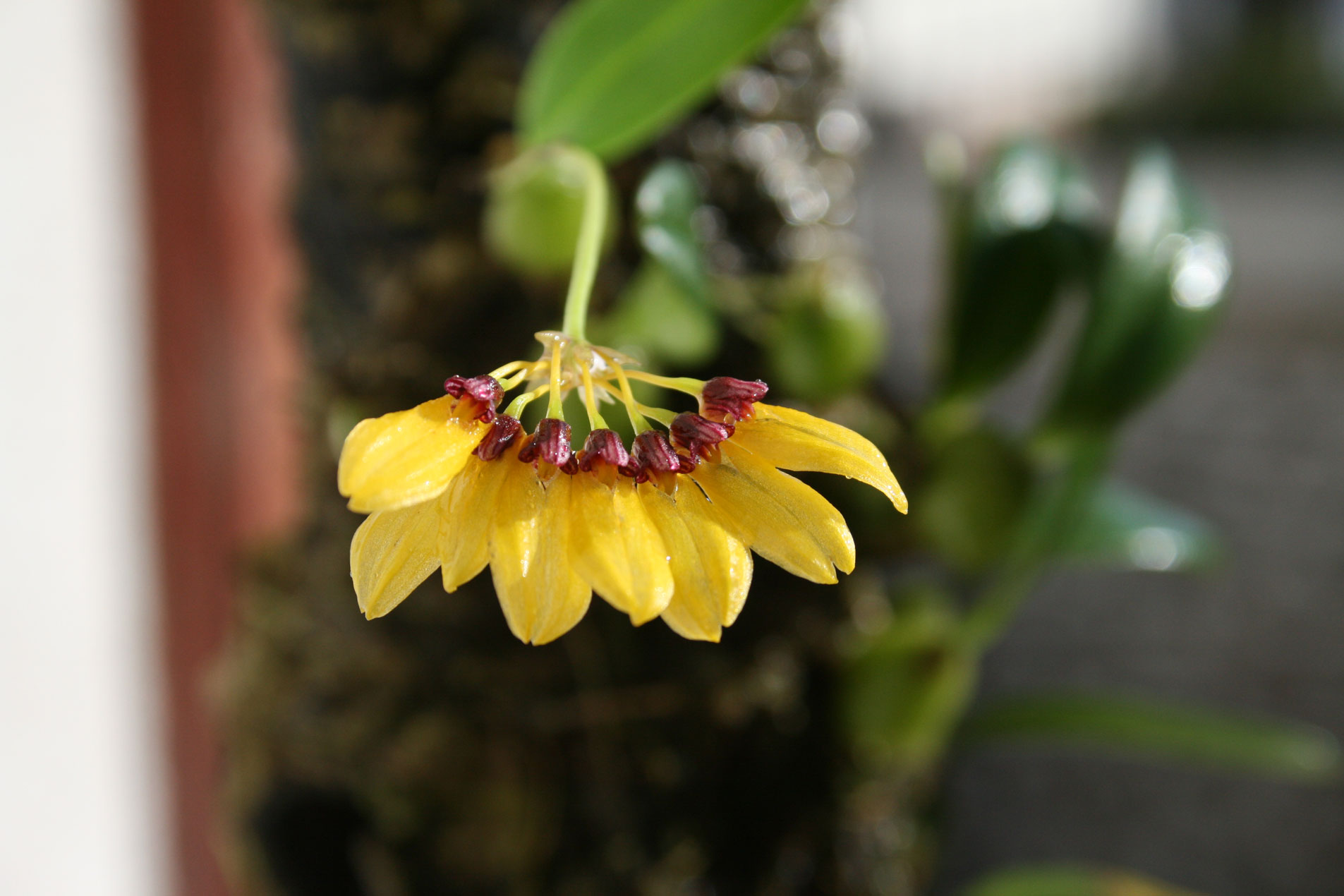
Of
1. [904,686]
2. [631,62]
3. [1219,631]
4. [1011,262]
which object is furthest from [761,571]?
[1219,631]

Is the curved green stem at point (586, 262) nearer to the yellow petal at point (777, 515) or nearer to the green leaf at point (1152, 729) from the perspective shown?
the yellow petal at point (777, 515)

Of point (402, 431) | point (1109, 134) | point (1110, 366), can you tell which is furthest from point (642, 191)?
point (1109, 134)

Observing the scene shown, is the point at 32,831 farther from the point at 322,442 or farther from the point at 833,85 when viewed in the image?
the point at 833,85

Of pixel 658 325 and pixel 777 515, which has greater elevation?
pixel 658 325

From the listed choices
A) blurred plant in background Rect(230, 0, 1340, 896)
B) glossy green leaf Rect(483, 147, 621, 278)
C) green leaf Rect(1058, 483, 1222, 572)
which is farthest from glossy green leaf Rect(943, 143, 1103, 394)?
glossy green leaf Rect(483, 147, 621, 278)

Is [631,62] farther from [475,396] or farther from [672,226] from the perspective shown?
[475,396]
